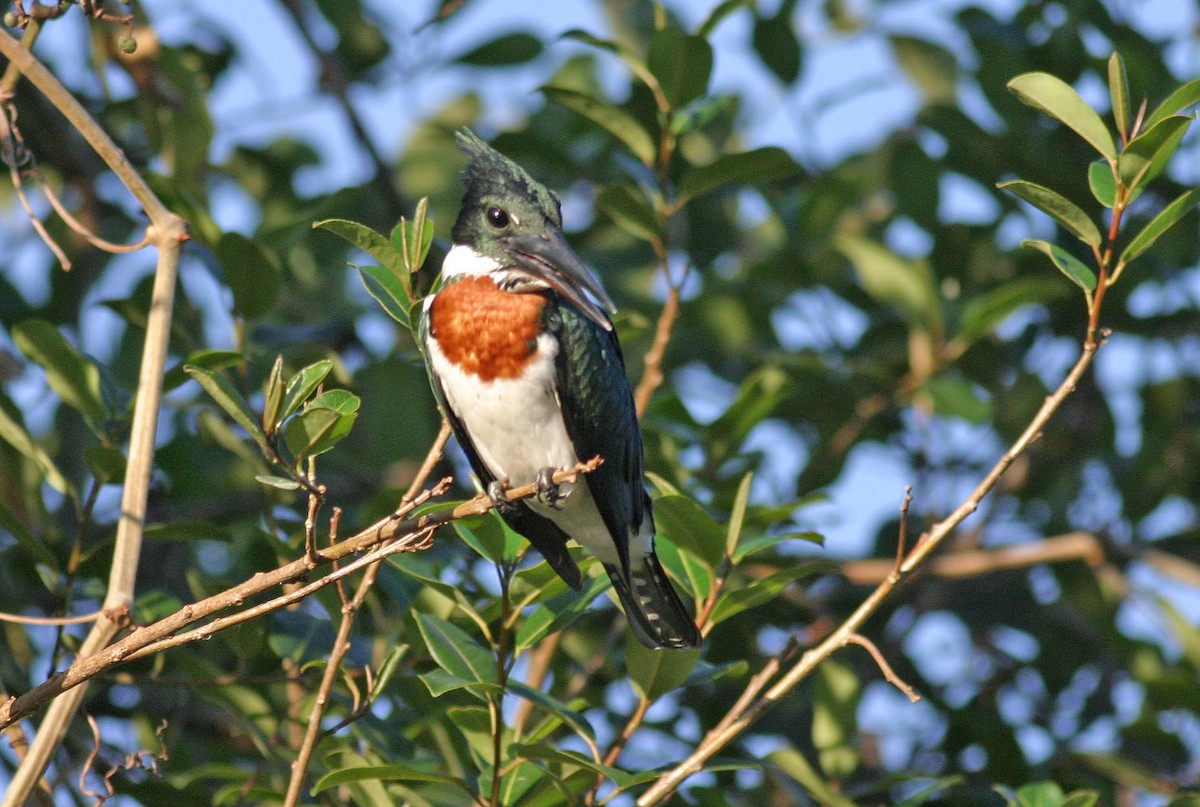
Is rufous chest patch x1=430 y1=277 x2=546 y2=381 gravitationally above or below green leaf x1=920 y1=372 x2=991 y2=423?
above

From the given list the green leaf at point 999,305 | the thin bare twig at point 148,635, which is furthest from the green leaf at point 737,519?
the green leaf at point 999,305

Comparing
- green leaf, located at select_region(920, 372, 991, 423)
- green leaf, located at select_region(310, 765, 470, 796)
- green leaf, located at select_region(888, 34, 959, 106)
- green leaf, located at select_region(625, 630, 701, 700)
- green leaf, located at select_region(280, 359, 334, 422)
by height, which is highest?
green leaf, located at select_region(280, 359, 334, 422)

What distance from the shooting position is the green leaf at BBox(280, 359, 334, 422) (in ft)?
8.32

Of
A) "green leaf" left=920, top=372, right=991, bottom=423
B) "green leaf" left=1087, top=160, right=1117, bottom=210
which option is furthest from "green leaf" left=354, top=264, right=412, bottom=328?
"green leaf" left=920, top=372, right=991, bottom=423

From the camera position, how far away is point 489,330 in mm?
3432

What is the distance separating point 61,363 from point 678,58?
5.72ft

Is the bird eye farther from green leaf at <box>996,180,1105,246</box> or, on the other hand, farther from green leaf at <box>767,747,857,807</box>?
green leaf at <box>767,747,857,807</box>

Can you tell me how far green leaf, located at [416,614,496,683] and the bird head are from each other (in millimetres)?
791

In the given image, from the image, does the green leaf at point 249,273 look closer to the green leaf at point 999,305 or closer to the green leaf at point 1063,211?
the green leaf at point 1063,211

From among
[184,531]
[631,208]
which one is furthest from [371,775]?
[631,208]

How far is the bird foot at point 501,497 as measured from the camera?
2.99 metres

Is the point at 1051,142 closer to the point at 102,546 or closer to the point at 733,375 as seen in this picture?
the point at 733,375

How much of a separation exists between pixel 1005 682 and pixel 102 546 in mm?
3326

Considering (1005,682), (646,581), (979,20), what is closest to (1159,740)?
(1005,682)
